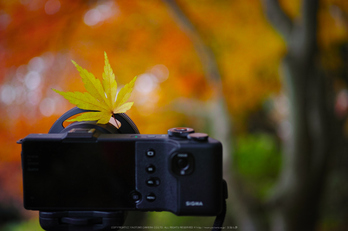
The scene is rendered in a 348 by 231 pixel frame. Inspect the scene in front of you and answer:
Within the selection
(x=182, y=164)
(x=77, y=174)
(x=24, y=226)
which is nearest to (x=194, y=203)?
(x=182, y=164)

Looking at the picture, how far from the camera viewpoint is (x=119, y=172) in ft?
1.93

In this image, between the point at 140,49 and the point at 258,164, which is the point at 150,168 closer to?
the point at 140,49

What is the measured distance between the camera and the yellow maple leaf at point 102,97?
61 centimetres

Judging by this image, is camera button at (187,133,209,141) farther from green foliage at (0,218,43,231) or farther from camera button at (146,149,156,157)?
green foliage at (0,218,43,231)

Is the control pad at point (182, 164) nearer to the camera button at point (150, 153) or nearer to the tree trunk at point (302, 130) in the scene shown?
the camera button at point (150, 153)

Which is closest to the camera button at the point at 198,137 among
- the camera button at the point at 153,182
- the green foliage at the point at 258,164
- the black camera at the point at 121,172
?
the black camera at the point at 121,172

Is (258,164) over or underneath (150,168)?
underneath

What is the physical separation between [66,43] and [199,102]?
1307 mm

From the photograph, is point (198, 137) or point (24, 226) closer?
point (198, 137)

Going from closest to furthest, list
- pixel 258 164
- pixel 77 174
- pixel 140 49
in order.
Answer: pixel 77 174 → pixel 140 49 → pixel 258 164

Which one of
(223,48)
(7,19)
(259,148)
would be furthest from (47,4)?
(259,148)

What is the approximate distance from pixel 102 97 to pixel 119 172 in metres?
0.16

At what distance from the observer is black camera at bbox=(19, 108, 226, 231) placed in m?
0.57

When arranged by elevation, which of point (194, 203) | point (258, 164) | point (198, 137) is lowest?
point (258, 164)
